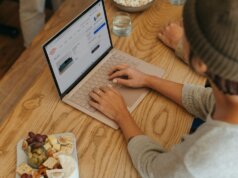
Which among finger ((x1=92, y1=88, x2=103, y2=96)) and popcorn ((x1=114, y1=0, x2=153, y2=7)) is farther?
popcorn ((x1=114, y1=0, x2=153, y2=7))

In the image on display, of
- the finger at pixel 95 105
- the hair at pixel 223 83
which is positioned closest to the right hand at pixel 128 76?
the finger at pixel 95 105

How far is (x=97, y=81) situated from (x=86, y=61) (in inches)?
2.9

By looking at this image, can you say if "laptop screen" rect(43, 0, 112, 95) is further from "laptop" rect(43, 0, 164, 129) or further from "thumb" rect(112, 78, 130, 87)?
"thumb" rect(112, 78, 130, 87)

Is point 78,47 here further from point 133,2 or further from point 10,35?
point 10,35

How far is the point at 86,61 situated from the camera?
1227mm

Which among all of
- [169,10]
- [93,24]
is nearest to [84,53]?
[93,24]

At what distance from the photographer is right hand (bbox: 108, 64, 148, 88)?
1.21 meters

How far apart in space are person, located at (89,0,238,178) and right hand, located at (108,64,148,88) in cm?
5

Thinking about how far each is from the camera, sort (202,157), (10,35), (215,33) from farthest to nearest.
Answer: (10,35) < (202,157) < (215,33)

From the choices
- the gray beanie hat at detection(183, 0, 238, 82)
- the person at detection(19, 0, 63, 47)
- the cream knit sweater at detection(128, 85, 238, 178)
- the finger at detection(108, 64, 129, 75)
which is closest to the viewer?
the gray beanie hat at detection(183, 0, 238, 82)

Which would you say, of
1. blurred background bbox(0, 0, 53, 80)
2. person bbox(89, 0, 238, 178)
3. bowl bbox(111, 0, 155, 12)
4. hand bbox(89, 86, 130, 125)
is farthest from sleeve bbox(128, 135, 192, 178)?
blurred background bbox(0, 0, 53, 80)

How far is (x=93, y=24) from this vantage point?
1204mm

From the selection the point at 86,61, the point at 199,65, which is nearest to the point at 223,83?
the point at 199,65

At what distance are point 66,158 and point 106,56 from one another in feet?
1.50
